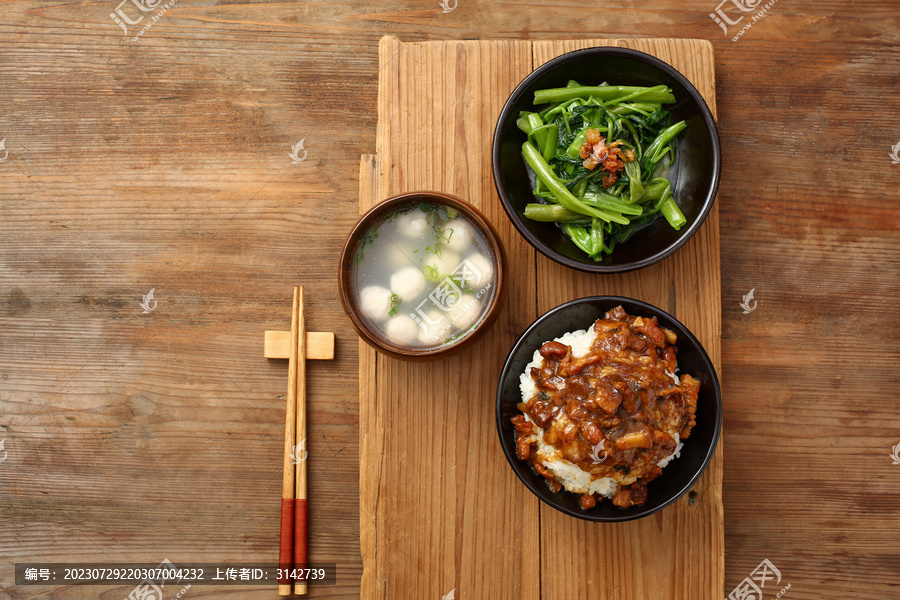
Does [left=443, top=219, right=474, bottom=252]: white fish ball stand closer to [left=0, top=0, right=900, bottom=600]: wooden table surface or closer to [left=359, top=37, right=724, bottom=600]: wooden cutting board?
[left=359, top=37, right=724, bottom=600]: wooden cutting board

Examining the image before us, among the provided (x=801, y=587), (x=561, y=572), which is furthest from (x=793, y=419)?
(x=561, y=572)

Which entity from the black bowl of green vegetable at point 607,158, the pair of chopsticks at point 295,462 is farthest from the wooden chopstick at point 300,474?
the black bowl of green vegetable at point 607,158

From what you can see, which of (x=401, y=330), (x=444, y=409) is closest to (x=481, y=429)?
(x=444, y=409)

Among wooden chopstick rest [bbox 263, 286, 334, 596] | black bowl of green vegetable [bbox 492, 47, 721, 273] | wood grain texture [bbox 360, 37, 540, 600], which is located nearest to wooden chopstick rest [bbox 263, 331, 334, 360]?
wooden chopstick rest [bbox 263, 286, 334, 596]

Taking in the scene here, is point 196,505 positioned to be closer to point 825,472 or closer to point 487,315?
point 487,315

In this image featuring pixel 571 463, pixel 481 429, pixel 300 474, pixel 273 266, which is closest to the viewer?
pixel 571 463

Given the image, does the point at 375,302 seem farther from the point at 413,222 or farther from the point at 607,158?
the point at 607,158
